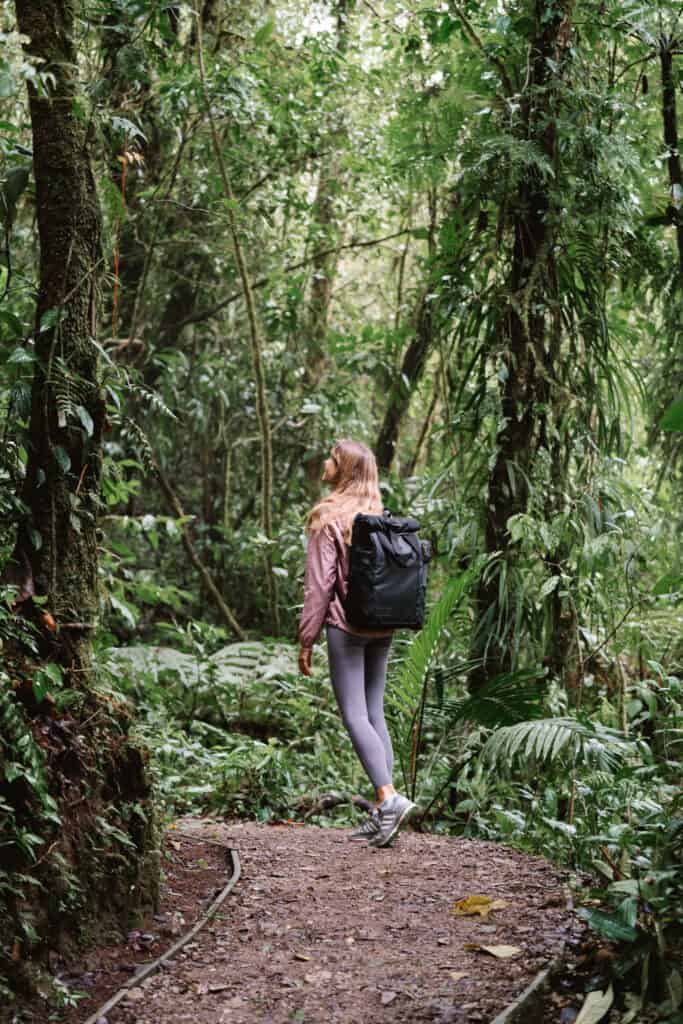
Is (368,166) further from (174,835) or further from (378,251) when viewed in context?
(174,835)

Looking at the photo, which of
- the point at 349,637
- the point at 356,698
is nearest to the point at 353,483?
the point at 349,637

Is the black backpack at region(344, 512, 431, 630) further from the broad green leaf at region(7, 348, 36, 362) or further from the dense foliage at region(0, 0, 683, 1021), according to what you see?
the broad green leaf at region(7, 348, 36, 362)

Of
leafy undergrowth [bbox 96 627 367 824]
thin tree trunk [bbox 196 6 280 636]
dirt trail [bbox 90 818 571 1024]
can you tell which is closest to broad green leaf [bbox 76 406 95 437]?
dirt trail [bbox 90 818 571 1024]

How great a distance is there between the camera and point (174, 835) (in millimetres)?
5184

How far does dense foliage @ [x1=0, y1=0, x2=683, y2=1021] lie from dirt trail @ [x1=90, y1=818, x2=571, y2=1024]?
0.40m

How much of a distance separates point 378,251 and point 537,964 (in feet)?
33.5

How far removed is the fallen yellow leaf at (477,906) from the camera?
156 inches

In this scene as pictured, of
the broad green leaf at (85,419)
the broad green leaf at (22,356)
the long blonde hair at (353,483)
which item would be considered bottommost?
the long blonde hair at (353,483)

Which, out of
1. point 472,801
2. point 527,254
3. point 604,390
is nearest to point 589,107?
point 527,254

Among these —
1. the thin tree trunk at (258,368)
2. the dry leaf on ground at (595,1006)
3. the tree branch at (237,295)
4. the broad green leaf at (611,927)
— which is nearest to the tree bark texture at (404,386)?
the tree branch at (237,295)

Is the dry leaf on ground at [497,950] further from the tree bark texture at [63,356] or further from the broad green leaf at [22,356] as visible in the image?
the broad green leaf at [22,356]

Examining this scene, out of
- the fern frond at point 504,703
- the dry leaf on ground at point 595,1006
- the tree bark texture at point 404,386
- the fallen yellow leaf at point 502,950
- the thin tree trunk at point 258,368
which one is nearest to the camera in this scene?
the dry leaf on ground at point 595,1006

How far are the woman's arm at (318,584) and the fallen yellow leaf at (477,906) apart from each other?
4.61ft

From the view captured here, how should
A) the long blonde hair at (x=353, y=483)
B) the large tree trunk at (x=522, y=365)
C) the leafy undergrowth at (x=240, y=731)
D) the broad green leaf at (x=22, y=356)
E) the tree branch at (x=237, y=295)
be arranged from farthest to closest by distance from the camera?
the tree branch at (x=237, y=295)
the leafy undergrowth at (x=240, y=731)
the large tree trunk at (x=522, y=365)
the long blonde hair at (x=353, y=483)
the broad green leaf at (x=22, y=356)
